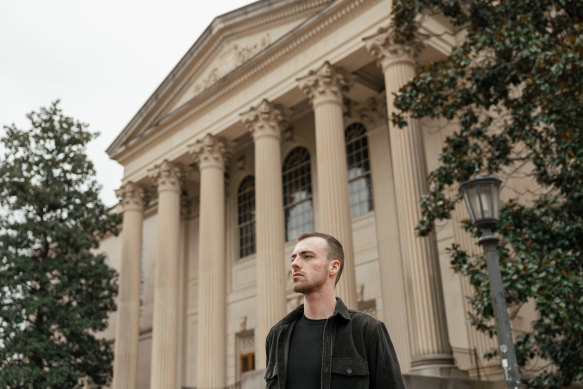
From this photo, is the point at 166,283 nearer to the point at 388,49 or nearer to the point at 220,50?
the point at 220,50

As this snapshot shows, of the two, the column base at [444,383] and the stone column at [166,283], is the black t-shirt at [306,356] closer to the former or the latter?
the column base at [444,383]

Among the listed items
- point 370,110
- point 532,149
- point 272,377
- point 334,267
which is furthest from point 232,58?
point 272,377

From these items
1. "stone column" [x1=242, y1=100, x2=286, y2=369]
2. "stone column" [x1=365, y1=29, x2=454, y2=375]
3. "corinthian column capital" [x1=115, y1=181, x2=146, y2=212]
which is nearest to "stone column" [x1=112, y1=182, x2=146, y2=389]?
"corinthian column capital" [x1=115, y1=181, x2=146, y2=212]

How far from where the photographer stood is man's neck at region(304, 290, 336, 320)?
2988 mm

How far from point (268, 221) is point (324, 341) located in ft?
52.3

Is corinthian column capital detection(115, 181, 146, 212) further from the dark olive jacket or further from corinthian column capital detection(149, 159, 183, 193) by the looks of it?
the dark olive jacket

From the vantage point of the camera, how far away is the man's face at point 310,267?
299cm

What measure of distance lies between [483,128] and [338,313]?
1082 cm

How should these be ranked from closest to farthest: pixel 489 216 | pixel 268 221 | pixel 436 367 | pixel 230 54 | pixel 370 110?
1. pixel 489 216
2. pixel 436 367
3. pixel 268 221
4. pixel 370 110
5. pixel 230 54

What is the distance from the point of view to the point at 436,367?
1377 centimetres

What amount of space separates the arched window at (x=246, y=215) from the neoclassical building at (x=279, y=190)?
126mm

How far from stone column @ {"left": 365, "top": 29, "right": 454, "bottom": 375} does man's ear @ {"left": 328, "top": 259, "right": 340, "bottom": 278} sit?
10.4m

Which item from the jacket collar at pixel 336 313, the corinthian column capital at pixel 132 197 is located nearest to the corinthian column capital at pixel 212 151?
the corinthian column capital at pixel 132 197

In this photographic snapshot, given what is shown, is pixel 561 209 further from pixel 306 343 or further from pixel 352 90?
pixel 352 90
